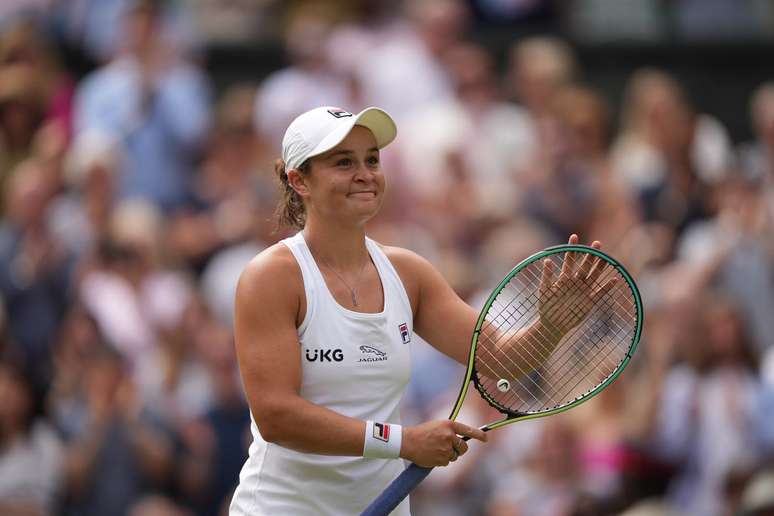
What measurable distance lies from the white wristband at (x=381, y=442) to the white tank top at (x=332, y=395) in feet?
0.67

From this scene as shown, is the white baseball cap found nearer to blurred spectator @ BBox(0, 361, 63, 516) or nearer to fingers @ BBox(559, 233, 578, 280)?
fingers @ BBox(559, 233, 578, 280)

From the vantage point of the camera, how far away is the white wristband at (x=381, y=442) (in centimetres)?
456

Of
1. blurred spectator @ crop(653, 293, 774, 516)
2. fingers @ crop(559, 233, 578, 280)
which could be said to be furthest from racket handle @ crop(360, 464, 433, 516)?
blurred spectator @ crop(653, 293, 774, 516)

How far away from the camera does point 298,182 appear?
16.0ft

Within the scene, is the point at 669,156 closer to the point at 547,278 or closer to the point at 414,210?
the point at 414,210

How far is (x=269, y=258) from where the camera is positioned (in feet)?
15.5

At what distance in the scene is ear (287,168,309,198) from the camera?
4.85m

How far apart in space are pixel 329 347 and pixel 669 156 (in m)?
5.47

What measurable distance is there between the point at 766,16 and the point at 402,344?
8410 mm

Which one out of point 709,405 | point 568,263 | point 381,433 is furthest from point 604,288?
point 709,405

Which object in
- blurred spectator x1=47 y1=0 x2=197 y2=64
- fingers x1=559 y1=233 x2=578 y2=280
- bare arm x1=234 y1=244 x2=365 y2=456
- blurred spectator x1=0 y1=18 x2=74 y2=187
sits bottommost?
bare arm x1=234 y1=244 x2=365 y2=456

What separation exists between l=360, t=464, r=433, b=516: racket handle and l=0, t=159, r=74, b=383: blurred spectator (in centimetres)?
503

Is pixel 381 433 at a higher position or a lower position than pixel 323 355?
lower

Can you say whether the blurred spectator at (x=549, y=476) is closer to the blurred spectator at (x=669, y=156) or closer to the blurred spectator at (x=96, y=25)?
the blurred spectator at (x=669, y=156)
